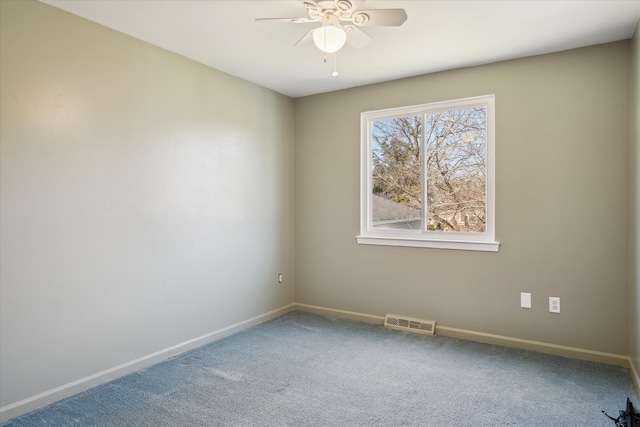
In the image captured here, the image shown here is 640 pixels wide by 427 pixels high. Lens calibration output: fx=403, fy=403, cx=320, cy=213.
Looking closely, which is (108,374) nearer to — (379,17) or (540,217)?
(379,17)

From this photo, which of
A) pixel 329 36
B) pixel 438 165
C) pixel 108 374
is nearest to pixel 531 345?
pixel 438 165

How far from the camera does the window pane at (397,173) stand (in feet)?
12.9

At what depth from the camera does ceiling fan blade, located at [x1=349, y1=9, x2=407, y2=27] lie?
2.08m

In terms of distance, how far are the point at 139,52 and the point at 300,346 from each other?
2.64 m

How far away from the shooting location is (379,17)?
2.17 m

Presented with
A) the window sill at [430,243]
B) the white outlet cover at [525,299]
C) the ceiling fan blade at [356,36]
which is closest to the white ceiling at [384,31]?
the ceiling fan blade at [356,36]

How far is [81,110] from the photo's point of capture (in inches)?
103

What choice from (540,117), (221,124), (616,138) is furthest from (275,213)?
(616,138)

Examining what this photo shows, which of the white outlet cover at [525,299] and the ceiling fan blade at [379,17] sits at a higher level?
the ceiling fan blade at [379,17]

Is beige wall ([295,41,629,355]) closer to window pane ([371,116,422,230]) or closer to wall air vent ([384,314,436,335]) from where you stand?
wall air vent ([384,314,436,335])

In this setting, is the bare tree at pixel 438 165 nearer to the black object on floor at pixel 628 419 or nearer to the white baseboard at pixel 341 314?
the white baseboard at pixel 341 314

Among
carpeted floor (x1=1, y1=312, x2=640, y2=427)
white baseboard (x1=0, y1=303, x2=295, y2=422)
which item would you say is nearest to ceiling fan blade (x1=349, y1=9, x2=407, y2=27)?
carpeted floor (x1=1, y1=312, x2=640, y2=427)

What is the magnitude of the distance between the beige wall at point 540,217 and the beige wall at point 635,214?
112 mm

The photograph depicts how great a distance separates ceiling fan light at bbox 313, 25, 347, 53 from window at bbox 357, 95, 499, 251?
1.82 m
